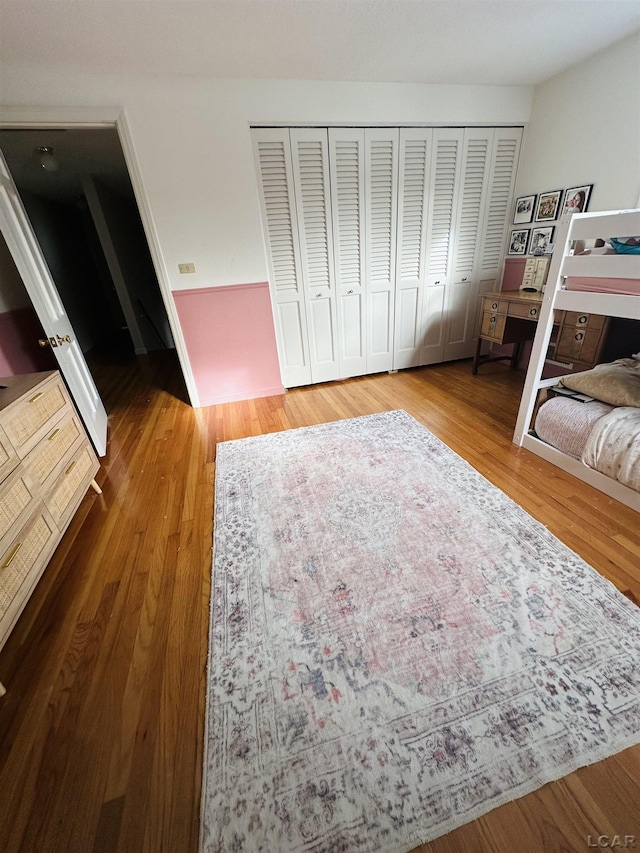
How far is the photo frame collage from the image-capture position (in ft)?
8.59

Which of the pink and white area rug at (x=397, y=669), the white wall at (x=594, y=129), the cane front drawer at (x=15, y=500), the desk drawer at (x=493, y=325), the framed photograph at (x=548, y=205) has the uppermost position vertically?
the white wall at (x=594, y=129)

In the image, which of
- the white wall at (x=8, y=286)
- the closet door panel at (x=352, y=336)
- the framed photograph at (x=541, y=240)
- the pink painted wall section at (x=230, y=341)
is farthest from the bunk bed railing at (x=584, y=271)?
the white wall at (x=8, y=286)

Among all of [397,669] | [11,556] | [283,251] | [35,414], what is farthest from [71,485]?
[283,251]

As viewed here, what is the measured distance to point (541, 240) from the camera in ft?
9.72

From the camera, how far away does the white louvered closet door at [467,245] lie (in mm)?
2908

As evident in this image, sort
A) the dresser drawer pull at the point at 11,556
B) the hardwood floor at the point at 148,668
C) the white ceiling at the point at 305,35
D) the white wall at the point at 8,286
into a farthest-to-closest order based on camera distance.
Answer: the white wall at the point at 8,286 → the white ceiling at the point at 305,35 → the dresser drawer pull at the point at 11,556 → the hardwood floor at the point at 148,668

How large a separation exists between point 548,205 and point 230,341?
9.88ft

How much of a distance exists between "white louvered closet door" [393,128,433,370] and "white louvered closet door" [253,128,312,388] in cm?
97

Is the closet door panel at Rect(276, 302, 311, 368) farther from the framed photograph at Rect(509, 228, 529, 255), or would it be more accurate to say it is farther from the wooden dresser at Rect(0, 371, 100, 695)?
the framed photograph at Rect(509, 228, 529, 255)

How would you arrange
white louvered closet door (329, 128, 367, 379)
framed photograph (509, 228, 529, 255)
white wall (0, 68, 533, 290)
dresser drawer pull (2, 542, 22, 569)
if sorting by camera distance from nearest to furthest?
1. dresser drawer pull (2, 542, 22, 569)
2. white wall (0, 68, 533, 290)
3. white louvered closet door (329, 128, 367, 379)
4. framed photograph (509, 228, 529, 255)

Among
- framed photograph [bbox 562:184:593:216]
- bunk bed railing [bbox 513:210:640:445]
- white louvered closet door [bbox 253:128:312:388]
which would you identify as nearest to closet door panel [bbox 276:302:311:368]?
white louvered closet door [bbox 253:128:312:388]

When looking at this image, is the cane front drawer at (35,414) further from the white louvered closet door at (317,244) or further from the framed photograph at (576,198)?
the framed photograph at (576,198)

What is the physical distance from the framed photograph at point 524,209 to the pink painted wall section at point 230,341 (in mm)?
2485

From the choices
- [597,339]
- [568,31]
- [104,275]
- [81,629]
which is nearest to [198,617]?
[81,629]
